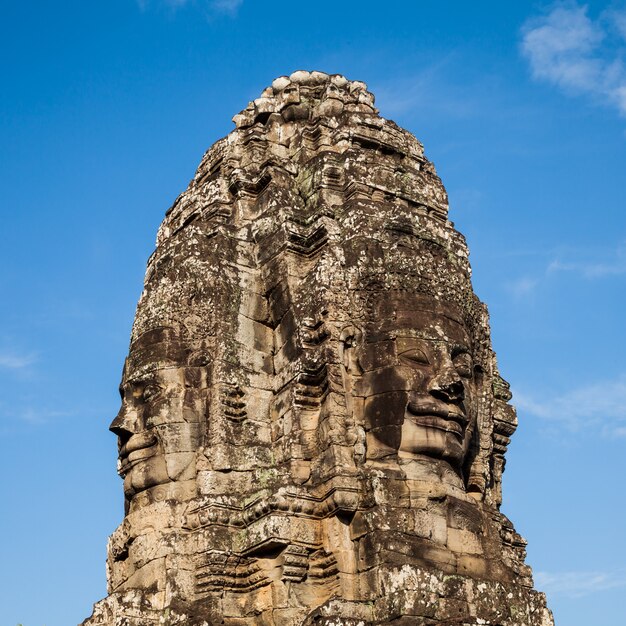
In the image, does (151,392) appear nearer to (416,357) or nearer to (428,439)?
(416,357)

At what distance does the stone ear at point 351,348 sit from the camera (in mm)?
14297

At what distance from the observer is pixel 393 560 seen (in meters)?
12.5

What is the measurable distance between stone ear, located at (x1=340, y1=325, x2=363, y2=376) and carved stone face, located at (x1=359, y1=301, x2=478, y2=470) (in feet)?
0.30

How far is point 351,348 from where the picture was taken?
14.4 metres

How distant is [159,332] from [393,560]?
499 cm

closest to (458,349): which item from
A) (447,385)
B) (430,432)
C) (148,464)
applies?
(447,385)

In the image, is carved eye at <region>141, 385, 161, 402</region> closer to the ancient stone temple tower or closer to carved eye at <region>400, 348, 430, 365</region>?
the ancient stone temple tower

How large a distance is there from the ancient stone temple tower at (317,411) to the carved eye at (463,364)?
0.04 meters

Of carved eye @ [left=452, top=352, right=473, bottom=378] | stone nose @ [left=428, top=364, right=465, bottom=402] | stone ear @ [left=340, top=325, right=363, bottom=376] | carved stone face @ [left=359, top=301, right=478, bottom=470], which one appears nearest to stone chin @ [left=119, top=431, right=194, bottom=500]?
stone ear @ [left=340, top=325, right=363, bottom=376]

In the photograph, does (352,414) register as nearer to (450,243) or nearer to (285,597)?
(285,597)

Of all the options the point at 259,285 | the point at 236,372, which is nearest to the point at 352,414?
the point at 236,372

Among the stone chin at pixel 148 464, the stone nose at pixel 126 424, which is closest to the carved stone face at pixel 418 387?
the stone chin at pixel 148 464

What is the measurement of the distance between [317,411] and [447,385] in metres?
1.79

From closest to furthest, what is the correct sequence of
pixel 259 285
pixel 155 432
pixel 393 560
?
pixel 393 560, pixel 155 432, pixel 259 285
